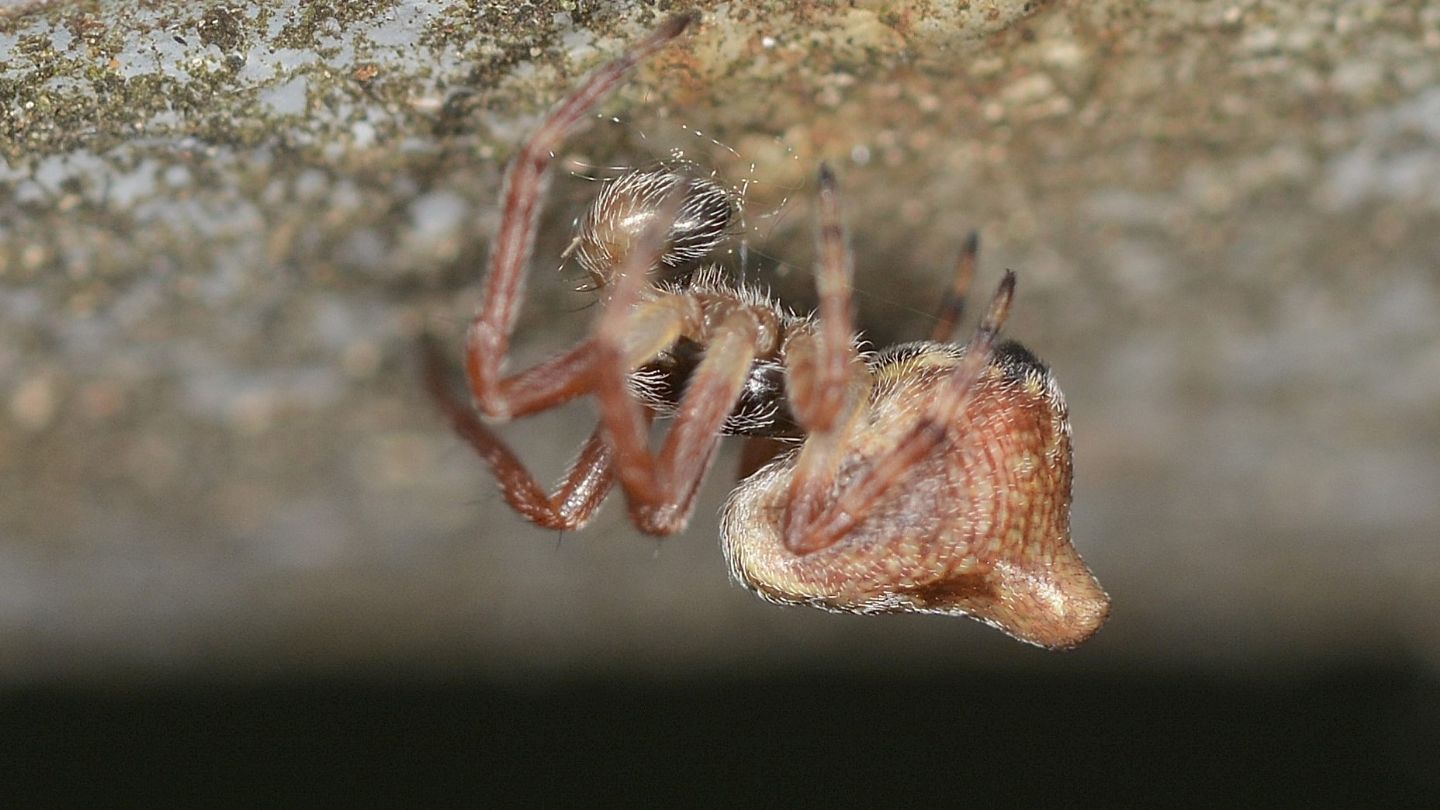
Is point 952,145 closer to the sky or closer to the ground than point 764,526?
closer to the sky

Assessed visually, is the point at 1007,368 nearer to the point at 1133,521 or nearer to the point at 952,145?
the point at 952,145

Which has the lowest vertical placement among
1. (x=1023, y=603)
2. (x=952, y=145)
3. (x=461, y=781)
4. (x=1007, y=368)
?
(x=461, y=781)

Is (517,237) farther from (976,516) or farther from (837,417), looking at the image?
(976,516)

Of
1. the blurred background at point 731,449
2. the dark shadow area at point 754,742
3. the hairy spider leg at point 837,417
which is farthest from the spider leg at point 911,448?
the dark shadow area at point 754,742

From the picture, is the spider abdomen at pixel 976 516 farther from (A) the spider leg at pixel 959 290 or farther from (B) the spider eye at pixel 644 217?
(B) the spider eye at pixel 644 217

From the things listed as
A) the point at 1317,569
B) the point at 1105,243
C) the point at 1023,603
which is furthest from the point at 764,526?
the point at 1317,569

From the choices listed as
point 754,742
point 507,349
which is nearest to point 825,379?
point 507,349
